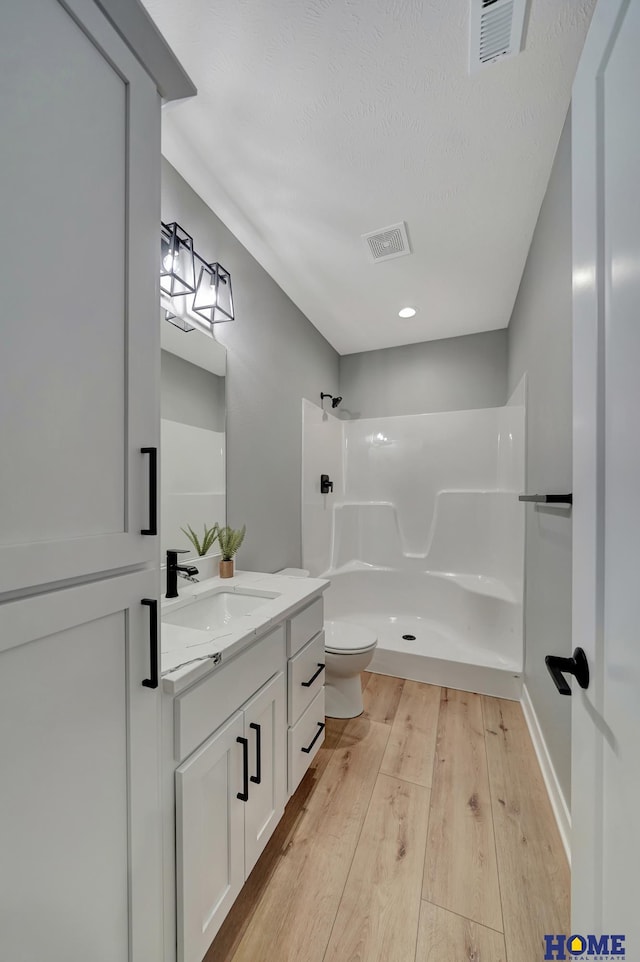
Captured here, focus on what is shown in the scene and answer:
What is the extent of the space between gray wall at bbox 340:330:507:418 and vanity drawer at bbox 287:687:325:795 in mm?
2436

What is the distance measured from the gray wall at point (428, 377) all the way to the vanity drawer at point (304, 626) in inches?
86.1

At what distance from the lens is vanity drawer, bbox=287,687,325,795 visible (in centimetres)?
136

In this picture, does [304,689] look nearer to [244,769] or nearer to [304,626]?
[304,626]

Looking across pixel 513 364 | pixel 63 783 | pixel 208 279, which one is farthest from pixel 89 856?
pixel 513 364

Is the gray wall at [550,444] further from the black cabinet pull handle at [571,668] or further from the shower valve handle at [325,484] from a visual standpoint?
the shower valve handle at [325,484]

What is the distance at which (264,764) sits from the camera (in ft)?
3.87

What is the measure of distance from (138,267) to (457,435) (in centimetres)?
280

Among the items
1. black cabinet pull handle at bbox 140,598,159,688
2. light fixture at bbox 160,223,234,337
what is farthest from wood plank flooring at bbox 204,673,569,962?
light fixture at bbox 160,223,234,337

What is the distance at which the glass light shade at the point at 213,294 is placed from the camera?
5.12 ft

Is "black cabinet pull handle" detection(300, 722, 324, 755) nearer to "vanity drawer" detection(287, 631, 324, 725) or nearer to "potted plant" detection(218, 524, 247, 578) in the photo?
"vanity drawer" detection(287, 631, 324, 725)

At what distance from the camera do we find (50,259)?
22.2 inches

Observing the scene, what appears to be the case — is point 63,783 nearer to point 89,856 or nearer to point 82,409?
point 89,856

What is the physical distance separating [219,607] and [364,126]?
6.19 ft

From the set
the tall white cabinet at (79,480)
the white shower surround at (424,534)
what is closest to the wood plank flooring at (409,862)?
the tall white cabinet at (79,480)
